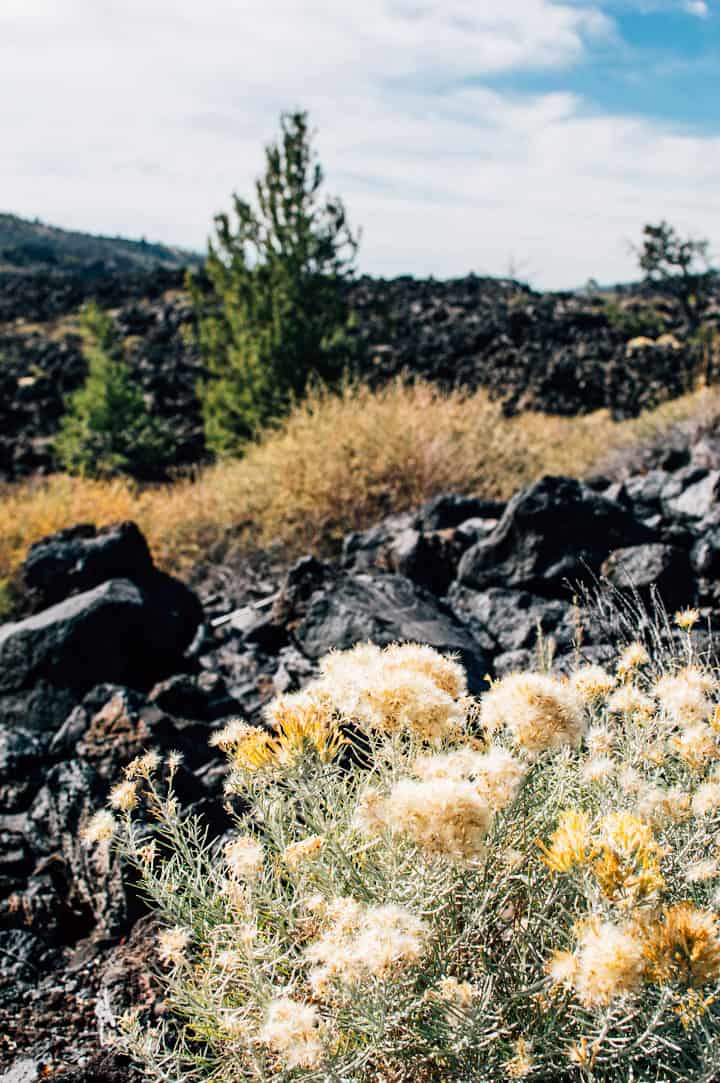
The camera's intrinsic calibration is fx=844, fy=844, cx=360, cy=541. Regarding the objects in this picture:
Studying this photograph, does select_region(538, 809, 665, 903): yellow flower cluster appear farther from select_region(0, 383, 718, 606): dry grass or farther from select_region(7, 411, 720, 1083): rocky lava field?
select_region(0, 383, 718, 606): dry grass

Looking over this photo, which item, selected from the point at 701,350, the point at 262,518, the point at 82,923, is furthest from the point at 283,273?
the point at 82,923

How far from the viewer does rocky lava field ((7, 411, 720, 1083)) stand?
2791 millimetres

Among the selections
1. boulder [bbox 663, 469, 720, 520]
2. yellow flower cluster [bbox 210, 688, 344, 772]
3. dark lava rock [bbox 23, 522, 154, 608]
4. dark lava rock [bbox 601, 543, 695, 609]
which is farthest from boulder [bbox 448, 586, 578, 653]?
yellow flower cluster [bbox 210, 688, 344, 772]

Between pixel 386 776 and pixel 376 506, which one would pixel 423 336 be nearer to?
pixel 376 506

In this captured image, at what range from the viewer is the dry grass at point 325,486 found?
7.66 metres

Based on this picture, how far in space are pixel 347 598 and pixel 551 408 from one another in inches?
536

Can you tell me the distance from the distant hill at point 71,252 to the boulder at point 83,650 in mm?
45810

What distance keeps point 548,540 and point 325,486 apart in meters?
2.92

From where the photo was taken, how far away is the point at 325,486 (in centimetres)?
761

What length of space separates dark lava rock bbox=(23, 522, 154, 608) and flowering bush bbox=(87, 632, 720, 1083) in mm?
3970

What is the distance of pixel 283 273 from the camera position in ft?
42.8

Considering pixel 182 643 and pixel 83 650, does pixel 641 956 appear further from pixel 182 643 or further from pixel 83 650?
pixel 182 643

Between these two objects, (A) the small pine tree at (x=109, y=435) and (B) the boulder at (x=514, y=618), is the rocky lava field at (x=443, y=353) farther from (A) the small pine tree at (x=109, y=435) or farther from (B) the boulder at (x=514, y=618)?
(B) the boulder at (x=514, y=618)

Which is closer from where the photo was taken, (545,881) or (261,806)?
(545,881)
